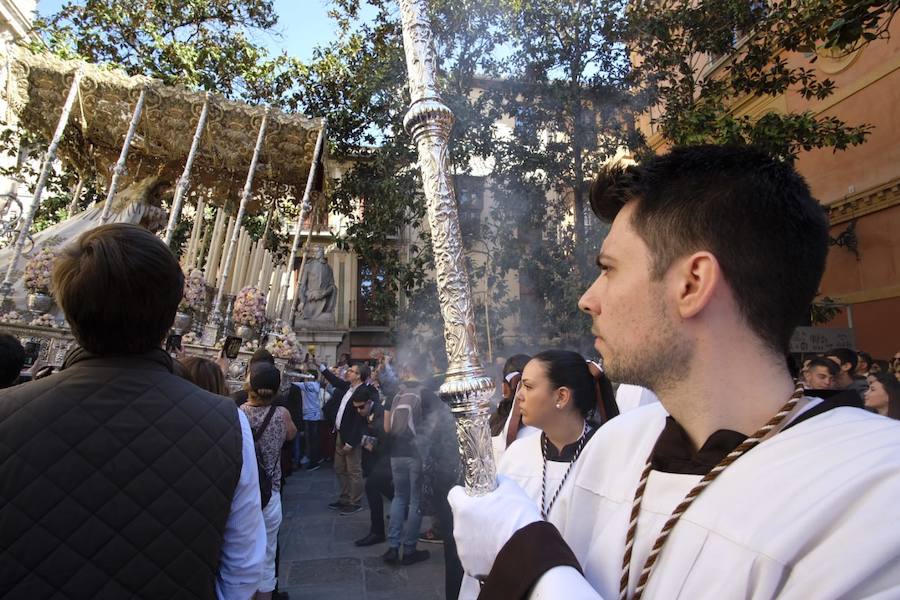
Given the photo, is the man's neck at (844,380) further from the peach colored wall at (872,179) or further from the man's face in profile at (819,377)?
the peach colored wall at (872,179)

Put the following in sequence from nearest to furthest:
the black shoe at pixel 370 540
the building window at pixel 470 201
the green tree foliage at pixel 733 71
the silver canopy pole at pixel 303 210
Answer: the black shoe at pixel 370 540 → the green tree foliage at pixel 733 71 → the silver canopy pole at pixel 303 210 → the building window at pixel 470 201

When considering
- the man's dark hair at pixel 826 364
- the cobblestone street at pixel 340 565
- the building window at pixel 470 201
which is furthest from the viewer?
the building window at pixel 470 201

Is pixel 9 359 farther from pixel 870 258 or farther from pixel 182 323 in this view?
pixel 870 258

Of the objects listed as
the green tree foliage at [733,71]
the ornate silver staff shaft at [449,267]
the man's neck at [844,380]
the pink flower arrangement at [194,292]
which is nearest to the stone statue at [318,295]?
the pink flower arrangement at [194,292]

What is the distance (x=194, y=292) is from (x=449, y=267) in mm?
6050

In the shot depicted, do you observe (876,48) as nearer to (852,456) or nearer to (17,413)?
(852,456)

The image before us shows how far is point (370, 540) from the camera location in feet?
18.9

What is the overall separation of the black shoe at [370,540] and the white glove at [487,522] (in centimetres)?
505

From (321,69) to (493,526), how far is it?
1286 cm

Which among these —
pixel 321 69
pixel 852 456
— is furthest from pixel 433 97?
pixel 321 69

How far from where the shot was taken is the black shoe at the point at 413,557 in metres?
5.23

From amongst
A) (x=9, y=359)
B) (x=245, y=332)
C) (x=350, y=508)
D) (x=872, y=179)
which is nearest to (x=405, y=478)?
(x=350, y=508)

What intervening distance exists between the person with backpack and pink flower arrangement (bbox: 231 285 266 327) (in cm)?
242

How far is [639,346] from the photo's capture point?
42.1 inches
